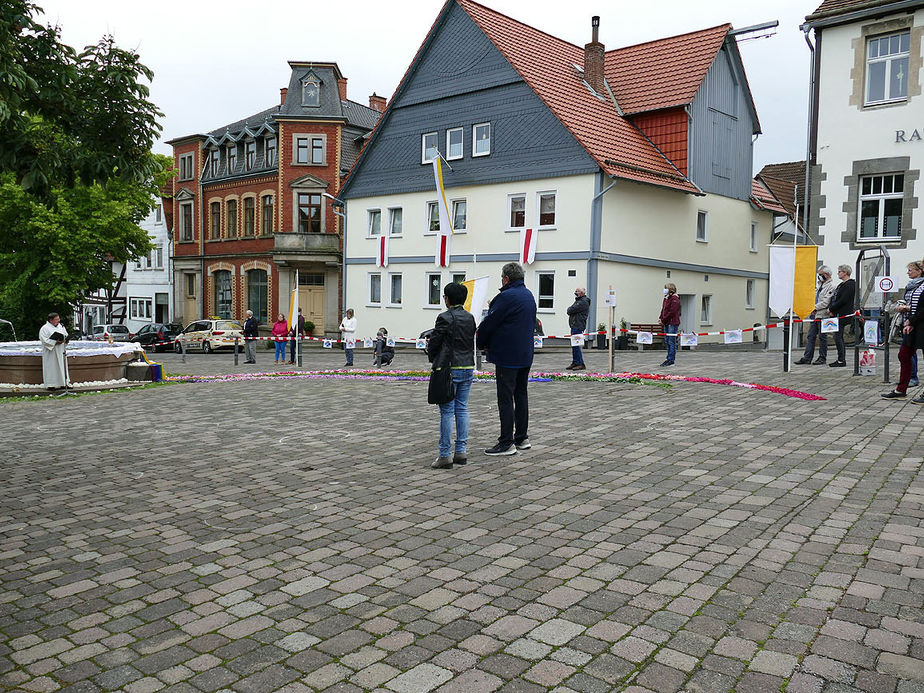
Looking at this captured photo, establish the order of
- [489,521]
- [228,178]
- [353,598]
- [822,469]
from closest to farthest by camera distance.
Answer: [353,598], [489,521], [822,469], [228,178]

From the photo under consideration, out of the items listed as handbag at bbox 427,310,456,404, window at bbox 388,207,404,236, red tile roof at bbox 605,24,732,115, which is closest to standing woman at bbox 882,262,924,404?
handbag at bbox 427,310,456,404

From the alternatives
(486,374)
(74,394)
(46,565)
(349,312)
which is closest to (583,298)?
(486,374)

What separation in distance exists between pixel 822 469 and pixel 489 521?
330 centimetres

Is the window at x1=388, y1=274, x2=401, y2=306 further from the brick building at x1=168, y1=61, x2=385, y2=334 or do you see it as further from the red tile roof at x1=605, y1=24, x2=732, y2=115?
the red tile roof at x1=605, y1=24, x2=732, y2=115

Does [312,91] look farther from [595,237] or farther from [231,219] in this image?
[595,237]

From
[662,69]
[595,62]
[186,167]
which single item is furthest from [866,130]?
[186,167]

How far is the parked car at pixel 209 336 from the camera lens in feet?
123

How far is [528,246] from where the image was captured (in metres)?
30.8

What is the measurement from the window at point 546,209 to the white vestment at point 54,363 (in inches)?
757

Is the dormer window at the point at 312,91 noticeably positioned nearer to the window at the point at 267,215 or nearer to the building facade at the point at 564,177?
the window at the point at 267,215

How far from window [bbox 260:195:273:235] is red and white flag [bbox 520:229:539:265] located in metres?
20.6

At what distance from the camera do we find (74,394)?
15602mm

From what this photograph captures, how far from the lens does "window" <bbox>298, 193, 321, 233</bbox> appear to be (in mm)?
45094

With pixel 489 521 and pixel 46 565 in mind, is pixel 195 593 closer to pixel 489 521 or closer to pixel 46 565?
pixel 46 565
